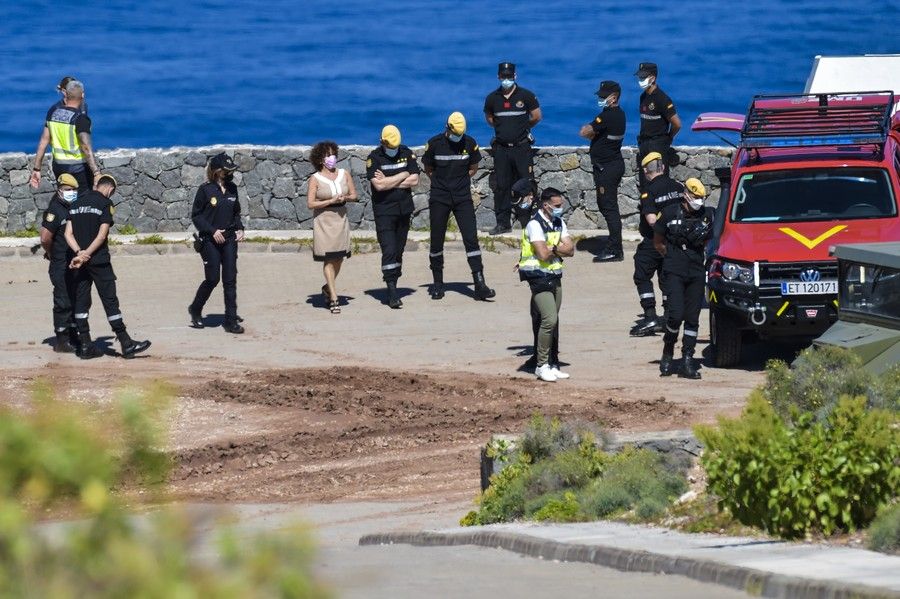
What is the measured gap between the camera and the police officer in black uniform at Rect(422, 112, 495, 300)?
1898 cm

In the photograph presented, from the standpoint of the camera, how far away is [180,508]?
152 inches

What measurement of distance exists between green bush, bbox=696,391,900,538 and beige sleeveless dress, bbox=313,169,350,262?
32.1 feet

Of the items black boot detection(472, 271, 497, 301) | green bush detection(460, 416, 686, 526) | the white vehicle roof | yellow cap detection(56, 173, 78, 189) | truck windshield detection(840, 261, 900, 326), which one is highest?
the white vehicle roof

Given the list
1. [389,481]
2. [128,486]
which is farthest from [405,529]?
[128,486]

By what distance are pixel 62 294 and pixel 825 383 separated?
8.57 metres

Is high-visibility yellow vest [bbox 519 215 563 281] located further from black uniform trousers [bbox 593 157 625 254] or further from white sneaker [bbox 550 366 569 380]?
black uniform trousers [bbox 593 157 625 254]

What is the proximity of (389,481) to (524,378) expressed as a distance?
120 inches

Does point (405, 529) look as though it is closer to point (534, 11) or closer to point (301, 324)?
point (301, 324)

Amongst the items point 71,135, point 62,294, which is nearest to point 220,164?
point 62,294

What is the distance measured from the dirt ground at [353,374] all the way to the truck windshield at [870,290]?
165 centimetres

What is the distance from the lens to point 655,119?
808 inches

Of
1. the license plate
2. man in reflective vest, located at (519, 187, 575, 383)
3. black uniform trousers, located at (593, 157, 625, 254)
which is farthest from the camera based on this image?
black uniform trousers, located at (593, 157, 625, 254)

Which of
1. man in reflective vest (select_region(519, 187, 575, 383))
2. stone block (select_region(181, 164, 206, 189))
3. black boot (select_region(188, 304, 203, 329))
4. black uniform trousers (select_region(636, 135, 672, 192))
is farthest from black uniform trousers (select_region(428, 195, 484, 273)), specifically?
stone block (select_region(181, 164, 206, 189))

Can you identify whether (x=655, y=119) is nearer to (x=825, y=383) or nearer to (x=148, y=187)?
(x=148, y=187)
